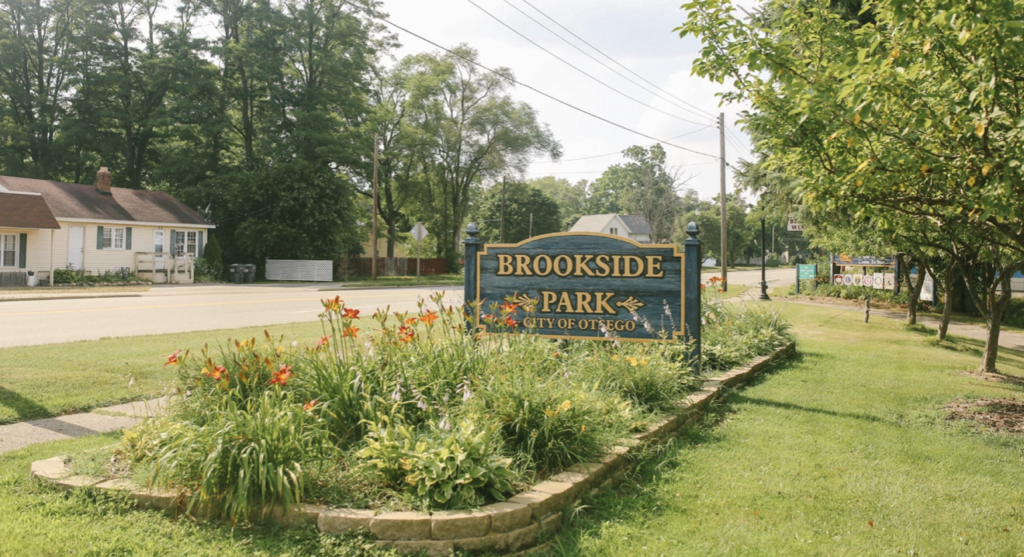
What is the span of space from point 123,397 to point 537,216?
6614 centimetres

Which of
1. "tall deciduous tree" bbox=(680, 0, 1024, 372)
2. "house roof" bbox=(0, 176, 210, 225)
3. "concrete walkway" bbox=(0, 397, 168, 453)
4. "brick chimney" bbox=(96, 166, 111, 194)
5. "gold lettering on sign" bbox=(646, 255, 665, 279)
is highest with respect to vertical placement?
"brick chimney" bbox=(96, 166, 111, 194)

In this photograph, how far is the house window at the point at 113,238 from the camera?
30.5 meters

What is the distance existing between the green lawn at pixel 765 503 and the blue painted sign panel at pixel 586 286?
1356mm

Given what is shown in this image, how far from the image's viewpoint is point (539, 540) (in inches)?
147

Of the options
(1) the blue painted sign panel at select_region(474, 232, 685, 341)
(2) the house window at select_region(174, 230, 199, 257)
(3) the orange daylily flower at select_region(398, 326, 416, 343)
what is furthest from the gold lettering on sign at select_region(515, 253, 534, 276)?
(2) the house window at select_region(174, 230, 199, 257)

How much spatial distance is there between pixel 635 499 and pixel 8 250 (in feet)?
99.2

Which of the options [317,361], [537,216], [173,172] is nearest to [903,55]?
[317,361]

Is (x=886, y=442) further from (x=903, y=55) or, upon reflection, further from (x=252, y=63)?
(x=252, y=63)

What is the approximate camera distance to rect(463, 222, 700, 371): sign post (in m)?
7.36

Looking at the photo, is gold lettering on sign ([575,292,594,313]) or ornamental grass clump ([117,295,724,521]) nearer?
ornamental grass clump ([117,295,724,521])

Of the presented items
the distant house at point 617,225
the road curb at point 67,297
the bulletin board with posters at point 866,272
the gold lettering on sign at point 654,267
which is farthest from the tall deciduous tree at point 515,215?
the gold lettering on sign at point 654,267

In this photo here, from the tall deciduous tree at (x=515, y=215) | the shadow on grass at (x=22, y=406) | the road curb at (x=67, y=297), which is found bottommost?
the shadow on grass at (x=22, y=406)

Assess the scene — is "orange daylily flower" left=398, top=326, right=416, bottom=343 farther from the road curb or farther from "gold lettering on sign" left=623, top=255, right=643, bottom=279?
the road curb

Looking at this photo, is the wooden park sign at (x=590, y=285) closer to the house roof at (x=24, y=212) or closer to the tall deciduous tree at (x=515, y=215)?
the house roof at (x=24, y=212)
